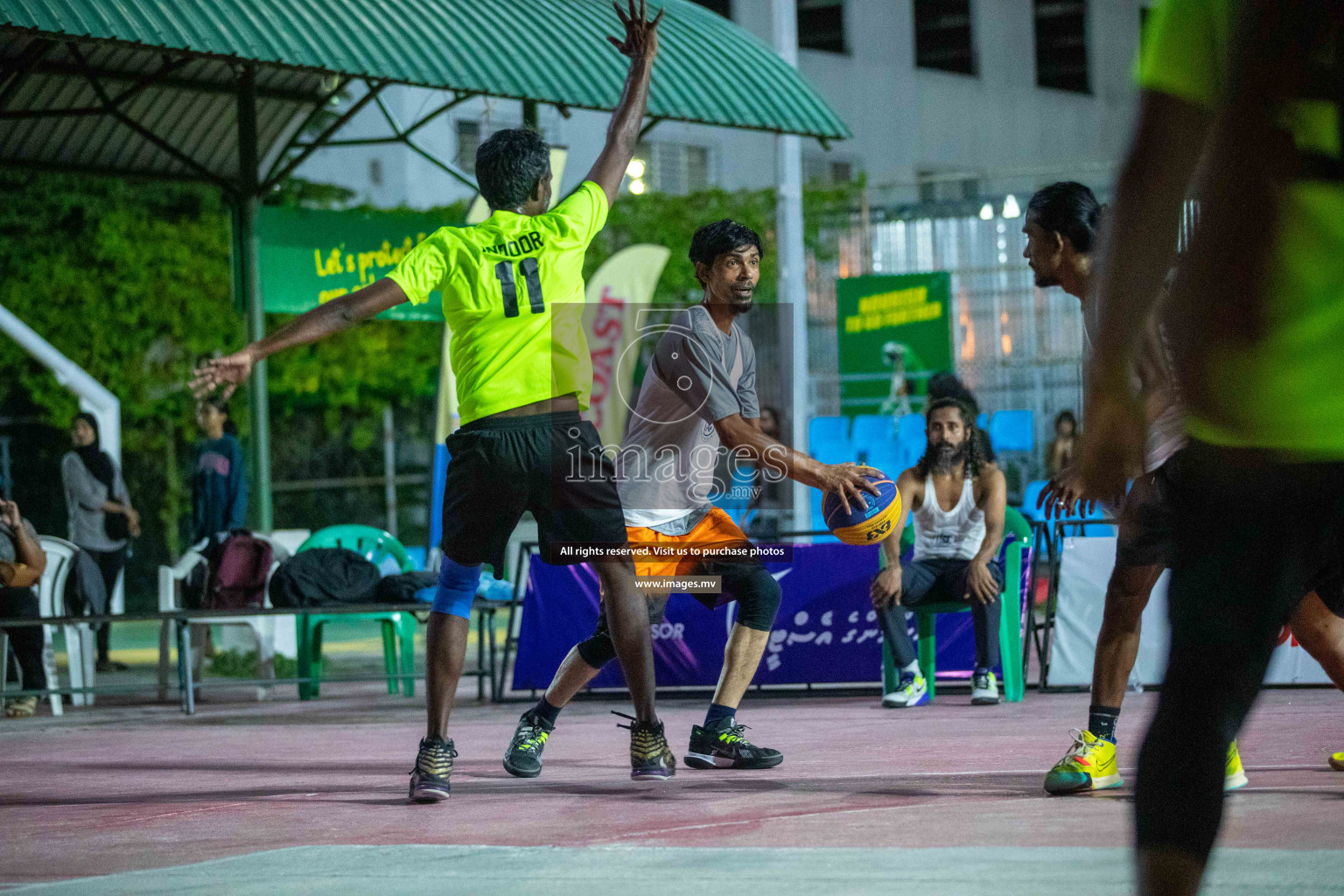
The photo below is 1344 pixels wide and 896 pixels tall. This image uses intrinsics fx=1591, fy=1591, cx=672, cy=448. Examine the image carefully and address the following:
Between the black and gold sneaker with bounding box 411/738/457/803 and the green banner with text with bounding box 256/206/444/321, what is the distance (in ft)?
23.5

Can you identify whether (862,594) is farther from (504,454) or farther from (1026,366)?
(1026,366)

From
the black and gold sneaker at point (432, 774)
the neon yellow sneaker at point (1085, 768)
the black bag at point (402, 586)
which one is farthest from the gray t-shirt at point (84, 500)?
the neon yellow sneaker at point (1085, 768)

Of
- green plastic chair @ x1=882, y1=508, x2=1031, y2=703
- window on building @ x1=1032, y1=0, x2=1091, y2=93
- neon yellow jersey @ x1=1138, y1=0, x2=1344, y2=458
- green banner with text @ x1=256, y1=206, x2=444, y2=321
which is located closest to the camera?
neon yellow jersey @ x1=1138, y1=0, x2=1344, y2=458

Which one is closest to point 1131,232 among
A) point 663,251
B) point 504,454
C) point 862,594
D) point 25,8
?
point 504,454

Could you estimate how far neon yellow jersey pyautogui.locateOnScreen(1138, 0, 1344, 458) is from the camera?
2205 mm

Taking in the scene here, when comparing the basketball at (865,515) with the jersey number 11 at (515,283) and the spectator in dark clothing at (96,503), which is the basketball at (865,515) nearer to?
the jersey number 11 at (515,283)

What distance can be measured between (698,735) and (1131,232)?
4180mm

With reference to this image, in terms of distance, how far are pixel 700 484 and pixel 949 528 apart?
3.19 metres

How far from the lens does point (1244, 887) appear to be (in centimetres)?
338

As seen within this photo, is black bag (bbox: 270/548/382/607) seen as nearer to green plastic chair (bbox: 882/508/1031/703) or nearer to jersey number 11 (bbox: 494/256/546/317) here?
green plastic chair (bbox: 882/508/1031/703)

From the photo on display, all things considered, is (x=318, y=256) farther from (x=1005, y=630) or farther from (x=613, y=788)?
(x=613, y=788)

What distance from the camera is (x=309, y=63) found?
34.9 feet

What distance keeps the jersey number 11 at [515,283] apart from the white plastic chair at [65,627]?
19.9ft

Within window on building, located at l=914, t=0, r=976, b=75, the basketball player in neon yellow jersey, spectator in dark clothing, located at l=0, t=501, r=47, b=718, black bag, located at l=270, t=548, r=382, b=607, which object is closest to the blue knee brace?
the basketball player in neon yellow jersey
